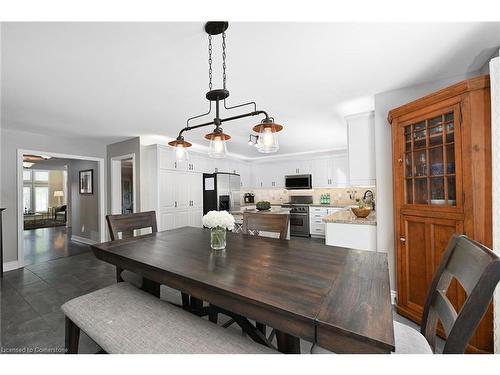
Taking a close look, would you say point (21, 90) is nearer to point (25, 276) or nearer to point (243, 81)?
point (243, 81)

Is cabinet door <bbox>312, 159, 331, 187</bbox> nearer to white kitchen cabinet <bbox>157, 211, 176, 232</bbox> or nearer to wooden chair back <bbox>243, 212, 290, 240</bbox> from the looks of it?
white kitchen cabinet <bbox>157, 211, 176, 232</bbox>

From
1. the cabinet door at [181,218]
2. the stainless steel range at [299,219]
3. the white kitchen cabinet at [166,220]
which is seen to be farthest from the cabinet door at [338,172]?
the white kitchen cabinet at [166,220]

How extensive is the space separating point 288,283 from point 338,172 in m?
5.32

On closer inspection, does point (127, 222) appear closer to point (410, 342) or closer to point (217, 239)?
point (217, 239)

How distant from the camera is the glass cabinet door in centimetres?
174

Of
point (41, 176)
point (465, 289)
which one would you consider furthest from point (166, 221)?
point (41, 176)

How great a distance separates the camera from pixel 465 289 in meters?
0.81

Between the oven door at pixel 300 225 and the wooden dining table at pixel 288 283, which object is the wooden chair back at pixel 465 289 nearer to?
the wooden dining table at pixel 288 283

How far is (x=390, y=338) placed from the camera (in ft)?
2.09

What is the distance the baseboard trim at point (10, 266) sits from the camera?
3.45 meters

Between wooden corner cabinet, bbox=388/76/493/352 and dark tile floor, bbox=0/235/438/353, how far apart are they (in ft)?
1.62

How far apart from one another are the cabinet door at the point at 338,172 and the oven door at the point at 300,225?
3.95ft

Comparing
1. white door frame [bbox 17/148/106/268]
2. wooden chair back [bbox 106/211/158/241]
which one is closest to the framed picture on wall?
white door frame [bbox 17/148/106/268]
